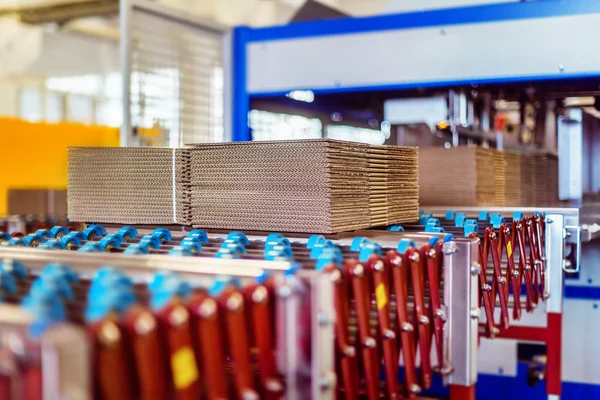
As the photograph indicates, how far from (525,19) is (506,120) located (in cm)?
244

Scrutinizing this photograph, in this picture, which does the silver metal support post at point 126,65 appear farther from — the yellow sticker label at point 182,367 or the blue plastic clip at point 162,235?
the yellow sticker label at point 182,367

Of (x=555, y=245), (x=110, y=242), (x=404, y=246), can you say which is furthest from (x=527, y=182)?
(x=110, y=242)

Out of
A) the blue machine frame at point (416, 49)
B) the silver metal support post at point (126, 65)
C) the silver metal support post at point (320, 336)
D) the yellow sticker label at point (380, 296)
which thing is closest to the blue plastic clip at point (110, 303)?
the silver metal support post at point (320, 336)

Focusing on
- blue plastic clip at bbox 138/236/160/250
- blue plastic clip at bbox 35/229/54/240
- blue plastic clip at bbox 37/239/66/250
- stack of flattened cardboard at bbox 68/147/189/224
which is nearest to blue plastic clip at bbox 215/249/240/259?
blue plastic clip at bbox 138/236/160/250

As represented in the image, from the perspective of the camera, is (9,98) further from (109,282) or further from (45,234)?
(109,282)

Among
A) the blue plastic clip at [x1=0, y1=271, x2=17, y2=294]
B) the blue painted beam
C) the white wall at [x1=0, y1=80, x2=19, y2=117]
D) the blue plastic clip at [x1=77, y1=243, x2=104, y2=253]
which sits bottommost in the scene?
the blue plastic clip at [x1=0, y1=271, x2=17, y2=294]

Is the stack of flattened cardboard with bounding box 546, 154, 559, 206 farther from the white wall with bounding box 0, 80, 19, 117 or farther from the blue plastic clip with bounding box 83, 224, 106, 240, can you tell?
the white wall with bounding box 0, 80, 19, 117

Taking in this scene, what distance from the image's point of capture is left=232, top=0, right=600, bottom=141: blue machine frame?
429 cm

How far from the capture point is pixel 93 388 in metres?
1.04

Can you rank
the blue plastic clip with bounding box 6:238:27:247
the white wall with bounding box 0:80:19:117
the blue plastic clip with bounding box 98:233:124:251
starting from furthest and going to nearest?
the white wall with bounding box 0:80:19:117
the blue plastic clip with bounding box 6:238:27:247
the blue plastic clip with bounding box 98:233:124:251

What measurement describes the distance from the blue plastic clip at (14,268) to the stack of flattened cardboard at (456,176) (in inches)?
115

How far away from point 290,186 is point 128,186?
72cm

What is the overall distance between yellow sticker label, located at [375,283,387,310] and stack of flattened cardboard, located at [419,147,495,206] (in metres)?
2.48

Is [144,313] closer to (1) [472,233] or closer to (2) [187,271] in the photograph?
(2) [187,271]
